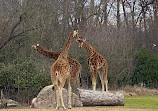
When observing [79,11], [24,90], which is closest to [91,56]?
[24,90]

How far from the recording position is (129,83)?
1066 inches

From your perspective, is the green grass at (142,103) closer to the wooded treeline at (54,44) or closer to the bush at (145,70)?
the wooded treeline at (54,44)

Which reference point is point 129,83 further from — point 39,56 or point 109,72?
point 39,56

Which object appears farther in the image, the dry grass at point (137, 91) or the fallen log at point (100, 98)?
the dry grass at point (137, 91)

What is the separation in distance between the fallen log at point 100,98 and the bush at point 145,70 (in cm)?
1153

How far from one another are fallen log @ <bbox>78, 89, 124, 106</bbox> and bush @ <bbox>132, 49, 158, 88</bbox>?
11.5 m

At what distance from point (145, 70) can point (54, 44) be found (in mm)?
6665

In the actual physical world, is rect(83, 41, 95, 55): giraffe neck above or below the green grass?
above

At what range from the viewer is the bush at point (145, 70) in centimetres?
2722

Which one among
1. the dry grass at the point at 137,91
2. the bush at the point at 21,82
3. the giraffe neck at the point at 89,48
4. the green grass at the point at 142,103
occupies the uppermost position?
the giraffe neck at the point at 89,48

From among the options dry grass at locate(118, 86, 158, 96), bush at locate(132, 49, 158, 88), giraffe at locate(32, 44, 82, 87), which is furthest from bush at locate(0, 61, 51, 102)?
bush at locate(132, 49, 158, 88)

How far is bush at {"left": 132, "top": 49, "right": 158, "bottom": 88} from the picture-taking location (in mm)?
27219

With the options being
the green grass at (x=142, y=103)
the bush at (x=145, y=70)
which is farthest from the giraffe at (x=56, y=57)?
the bush at (x=145, y=70)

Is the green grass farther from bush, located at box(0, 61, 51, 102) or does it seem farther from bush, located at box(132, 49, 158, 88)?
bush, located at box(132, 49, 158, 88)
